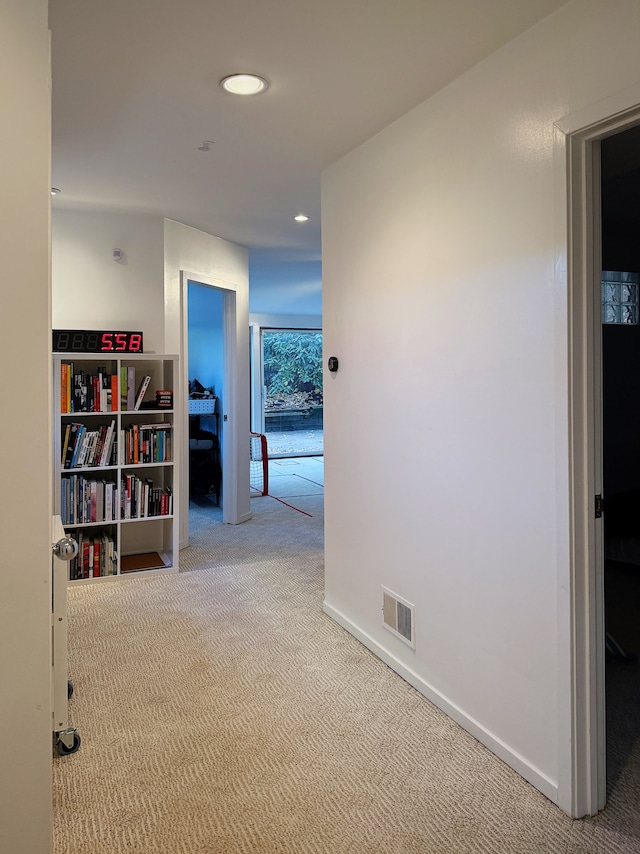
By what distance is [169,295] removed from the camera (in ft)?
16.0

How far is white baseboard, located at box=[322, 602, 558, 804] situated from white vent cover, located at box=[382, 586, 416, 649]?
13cm

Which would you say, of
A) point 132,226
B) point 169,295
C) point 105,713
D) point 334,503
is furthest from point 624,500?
point 132,226

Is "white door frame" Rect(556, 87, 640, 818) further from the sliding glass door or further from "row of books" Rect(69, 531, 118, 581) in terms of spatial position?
the sliding glass door

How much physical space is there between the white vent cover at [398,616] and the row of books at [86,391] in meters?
2.31

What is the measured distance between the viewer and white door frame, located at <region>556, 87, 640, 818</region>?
75.7 inches

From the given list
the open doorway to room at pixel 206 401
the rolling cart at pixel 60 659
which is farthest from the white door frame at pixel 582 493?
the open doorway to room at pixel 206 401

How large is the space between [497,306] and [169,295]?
320 cm

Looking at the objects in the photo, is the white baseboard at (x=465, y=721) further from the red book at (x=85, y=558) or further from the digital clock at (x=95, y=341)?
the digital clock at (x=95, y=341)

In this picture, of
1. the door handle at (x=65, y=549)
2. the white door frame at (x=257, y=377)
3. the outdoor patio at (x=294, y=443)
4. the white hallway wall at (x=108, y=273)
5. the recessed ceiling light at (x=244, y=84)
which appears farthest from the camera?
the outdoor patio at (x=294, y=443)

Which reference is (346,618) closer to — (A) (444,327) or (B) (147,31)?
(A) (444,327)

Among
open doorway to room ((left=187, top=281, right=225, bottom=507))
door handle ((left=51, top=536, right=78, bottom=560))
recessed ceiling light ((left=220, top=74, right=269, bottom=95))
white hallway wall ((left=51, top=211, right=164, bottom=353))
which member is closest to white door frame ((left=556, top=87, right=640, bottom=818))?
recessed ceiling light ((left=220, top=74, right=269, bottom=95))

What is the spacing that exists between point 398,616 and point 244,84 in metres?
2.33

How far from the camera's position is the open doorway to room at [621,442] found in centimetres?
261

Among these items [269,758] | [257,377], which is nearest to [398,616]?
[269,758]
